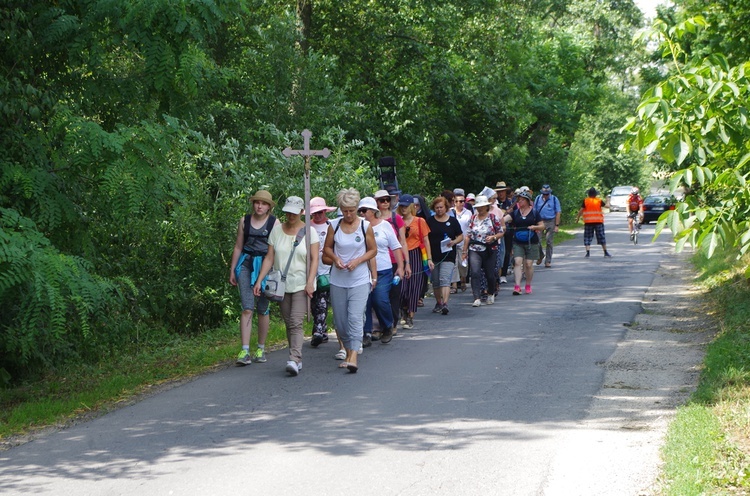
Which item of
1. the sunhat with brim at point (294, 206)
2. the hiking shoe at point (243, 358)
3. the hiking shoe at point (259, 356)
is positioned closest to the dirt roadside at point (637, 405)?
the sunhat with brim at point (294, 206)

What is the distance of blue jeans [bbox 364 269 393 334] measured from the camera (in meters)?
12.1

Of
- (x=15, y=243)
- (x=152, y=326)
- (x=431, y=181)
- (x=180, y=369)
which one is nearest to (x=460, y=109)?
(x=431, y=181)

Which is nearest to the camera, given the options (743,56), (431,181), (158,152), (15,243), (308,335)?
(15,243)

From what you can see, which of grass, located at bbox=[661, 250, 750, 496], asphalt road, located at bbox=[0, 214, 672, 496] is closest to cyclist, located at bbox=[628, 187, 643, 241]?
asphalt road, located at bbox=[0, 214, 672, 496]

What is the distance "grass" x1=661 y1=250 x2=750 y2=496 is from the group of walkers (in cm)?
358

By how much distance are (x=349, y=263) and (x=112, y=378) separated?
2.76 m

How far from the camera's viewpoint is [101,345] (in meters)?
12.4

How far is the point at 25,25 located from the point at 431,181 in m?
22.8

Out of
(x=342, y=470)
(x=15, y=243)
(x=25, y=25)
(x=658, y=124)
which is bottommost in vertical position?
(x=342, y=470)

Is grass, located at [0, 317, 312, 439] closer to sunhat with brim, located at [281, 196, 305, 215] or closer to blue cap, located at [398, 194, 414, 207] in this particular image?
sunhat with brim, located at [281, 196, 305, 215]

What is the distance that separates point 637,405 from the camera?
861 centimetres

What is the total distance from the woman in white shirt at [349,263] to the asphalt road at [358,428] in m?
0.59

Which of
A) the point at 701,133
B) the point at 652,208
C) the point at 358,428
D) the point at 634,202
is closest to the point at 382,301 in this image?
the point at 358,428

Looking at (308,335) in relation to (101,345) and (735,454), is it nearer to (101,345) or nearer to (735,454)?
(101,345)
